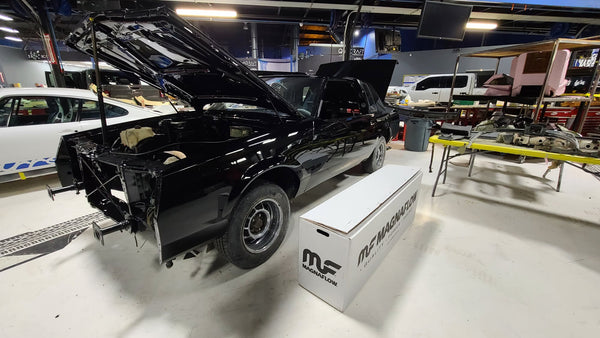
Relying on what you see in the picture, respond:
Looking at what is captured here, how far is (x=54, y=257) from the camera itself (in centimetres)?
175

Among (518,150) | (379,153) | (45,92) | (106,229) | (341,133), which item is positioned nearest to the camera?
(106,229)

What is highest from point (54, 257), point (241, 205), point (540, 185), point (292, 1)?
point (292, 1)

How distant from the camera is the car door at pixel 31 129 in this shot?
98.5 inches

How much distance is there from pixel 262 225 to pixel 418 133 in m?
4.29

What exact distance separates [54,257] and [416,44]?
1427cm

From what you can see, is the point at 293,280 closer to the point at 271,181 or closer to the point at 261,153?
the point at 271,181

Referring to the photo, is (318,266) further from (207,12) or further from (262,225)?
(207,12)

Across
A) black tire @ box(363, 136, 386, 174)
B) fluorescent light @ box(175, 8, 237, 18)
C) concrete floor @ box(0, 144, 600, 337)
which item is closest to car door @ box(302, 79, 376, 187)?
black tire @ box(363, 136, 386, 174)

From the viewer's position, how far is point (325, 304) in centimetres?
138

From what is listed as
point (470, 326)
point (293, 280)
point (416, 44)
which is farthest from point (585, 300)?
point (416, 44)

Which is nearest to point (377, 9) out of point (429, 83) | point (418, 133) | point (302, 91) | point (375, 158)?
point (429, 83)

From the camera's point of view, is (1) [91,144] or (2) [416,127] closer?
(1) [91,144]

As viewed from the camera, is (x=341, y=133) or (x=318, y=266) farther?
(x=341, y=133)

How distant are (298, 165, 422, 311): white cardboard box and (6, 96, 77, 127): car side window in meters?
3.47
